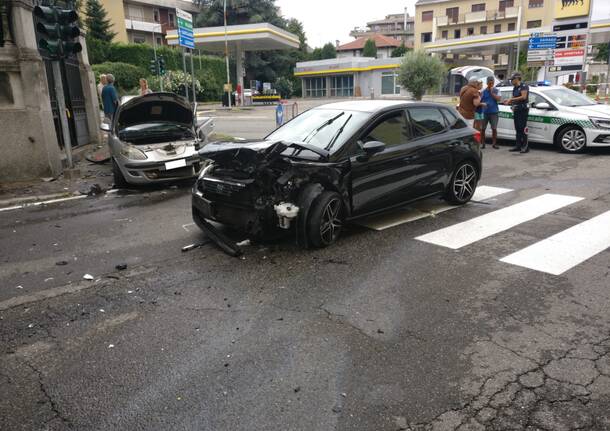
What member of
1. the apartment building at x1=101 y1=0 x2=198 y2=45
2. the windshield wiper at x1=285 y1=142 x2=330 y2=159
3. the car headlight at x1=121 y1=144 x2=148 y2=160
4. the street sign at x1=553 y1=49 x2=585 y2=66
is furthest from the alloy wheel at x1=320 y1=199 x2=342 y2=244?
the apartment building at x1=101 y1=0 x2=198 y2=45

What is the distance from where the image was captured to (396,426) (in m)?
2.80

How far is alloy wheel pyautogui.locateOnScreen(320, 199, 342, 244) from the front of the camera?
5652 millimetres

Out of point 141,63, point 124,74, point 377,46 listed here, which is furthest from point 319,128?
point 377,46

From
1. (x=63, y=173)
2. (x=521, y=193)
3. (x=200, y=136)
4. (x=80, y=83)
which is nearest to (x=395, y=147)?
(x=521, y=193)

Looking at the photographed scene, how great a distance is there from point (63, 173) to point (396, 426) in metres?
10.0

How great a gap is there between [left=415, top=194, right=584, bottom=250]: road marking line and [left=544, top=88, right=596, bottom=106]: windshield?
211 inches

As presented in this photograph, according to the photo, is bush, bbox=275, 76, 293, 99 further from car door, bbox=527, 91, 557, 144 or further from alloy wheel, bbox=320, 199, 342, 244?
alloy wheel, bbox=320, 199, 342, 244

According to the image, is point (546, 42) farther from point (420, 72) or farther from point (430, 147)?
point (430, 147)

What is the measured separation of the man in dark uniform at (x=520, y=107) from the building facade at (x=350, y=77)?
40628 mm

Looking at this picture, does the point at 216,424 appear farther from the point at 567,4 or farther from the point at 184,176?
the point at 567,4

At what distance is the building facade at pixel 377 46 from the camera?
271 feet

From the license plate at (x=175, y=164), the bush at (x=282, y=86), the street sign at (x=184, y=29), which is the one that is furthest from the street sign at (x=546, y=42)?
the bush at (x=282, y=86)

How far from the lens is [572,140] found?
12055 millimetres

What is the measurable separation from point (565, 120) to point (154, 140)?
9785mm
